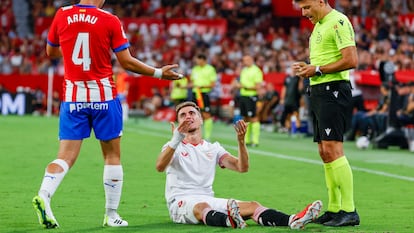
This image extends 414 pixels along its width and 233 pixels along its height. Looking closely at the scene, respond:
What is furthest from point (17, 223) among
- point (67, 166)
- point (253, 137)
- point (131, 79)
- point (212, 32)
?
point (212, 32)

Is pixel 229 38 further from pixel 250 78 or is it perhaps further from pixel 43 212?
pixel 43 212

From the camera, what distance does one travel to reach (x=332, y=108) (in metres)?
10.2

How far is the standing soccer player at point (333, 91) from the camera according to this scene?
32.9ft

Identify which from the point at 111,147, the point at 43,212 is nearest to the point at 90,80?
the point at 111,147

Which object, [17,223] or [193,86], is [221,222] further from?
[193,86]

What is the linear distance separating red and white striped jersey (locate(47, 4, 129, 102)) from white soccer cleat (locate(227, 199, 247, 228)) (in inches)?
58.8

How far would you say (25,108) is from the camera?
3719 centimetres

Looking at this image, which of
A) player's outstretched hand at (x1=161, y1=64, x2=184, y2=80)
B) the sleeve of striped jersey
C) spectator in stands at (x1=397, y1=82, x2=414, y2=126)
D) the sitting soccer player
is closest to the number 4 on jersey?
the sleeve of striped jersey

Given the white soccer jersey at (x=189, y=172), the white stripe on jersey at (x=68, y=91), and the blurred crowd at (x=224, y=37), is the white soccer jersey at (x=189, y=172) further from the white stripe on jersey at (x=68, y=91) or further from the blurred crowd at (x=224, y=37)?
the blurred crowd at (x=224, y=37)

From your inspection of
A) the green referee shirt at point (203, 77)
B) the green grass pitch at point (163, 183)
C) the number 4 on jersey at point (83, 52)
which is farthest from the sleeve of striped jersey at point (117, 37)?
the green referee shirt at point (203, 77)

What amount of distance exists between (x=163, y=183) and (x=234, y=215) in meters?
5.17

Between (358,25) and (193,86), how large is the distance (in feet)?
44.6

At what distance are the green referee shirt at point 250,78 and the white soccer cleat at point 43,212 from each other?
14.9 metres

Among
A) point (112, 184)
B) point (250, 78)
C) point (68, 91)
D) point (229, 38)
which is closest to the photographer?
point (68, 91)
